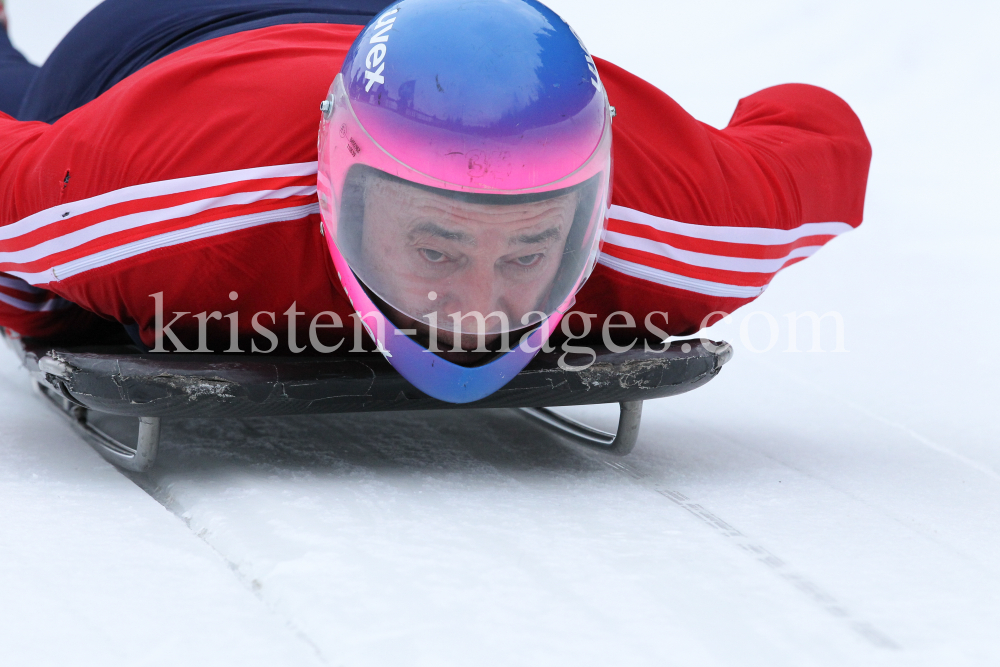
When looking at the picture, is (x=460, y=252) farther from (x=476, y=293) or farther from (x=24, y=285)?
(x=24, y=285)

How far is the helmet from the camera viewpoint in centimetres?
127

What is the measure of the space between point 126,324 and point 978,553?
4.00 feet

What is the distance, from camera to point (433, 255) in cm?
133

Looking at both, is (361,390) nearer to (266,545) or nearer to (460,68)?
(266,545)

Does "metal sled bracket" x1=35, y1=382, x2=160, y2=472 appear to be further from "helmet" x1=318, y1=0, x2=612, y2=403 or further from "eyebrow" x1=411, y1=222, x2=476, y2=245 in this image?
"eyebrow" x1=411, y1=222, x2=476, y2=245

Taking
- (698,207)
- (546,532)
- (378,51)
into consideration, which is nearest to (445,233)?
(378,51)

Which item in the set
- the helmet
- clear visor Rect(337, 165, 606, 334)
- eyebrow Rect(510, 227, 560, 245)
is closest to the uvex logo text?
the helmet

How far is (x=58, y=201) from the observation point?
146cm

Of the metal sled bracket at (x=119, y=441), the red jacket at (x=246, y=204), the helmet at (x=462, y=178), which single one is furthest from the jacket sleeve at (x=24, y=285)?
the helmet at (x=462, y=178)

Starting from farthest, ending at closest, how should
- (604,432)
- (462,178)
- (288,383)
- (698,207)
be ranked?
(604,432), (698,207), (288,383), (462,178)

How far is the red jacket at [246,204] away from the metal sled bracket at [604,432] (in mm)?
149

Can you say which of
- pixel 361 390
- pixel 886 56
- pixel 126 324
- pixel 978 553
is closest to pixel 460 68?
pixel 361 390

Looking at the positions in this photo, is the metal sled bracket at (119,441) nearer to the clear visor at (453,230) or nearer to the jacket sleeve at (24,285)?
the jacket sleeve at (24,285)

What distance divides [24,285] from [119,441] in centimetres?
28
